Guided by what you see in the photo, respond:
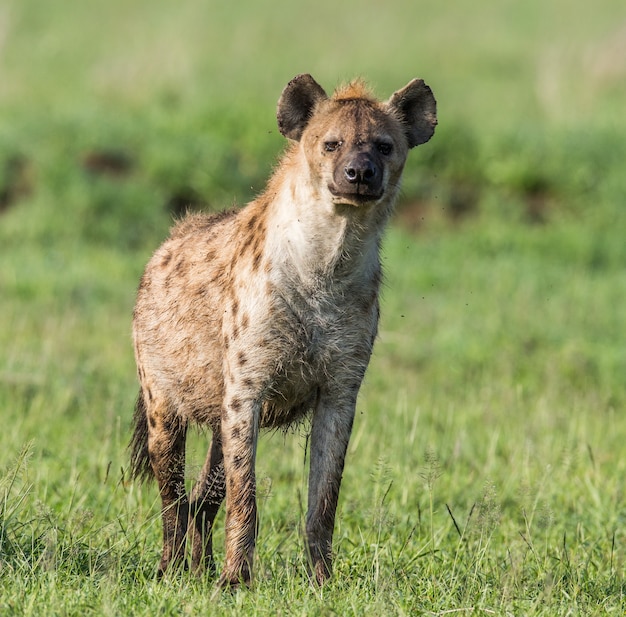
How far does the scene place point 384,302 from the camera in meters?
9.45

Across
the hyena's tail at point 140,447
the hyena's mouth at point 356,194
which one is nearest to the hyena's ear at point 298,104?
the hyena's mouth at point 356,194

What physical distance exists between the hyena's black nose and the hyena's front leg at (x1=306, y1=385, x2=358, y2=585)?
76 cm

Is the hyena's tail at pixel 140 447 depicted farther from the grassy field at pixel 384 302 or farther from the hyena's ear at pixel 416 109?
the hyena's ear at pixel 416 109

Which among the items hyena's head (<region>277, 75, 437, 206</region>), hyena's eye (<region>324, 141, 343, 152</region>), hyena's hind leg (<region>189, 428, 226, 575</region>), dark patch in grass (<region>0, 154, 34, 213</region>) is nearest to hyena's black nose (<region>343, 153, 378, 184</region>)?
hyena's head (<region>277, 75, 437, 206</region>)

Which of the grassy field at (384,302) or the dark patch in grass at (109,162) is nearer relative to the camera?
the grassy field at (384,302)

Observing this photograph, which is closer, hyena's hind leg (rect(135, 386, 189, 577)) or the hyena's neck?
the hyena's neck

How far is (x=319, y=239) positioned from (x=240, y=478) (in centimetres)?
86

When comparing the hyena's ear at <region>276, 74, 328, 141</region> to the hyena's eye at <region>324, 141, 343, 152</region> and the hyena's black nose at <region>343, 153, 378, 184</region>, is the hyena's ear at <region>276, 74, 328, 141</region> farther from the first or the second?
the hyena's black nose at <region>343, 153, 378, 184</region>

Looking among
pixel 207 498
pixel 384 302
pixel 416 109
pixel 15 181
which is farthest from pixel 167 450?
pixel 15 181

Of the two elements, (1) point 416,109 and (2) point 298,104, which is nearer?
(2) point 298,104

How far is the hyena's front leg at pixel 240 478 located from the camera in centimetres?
411

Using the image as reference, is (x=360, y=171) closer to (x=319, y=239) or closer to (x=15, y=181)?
(x=319, y=239)

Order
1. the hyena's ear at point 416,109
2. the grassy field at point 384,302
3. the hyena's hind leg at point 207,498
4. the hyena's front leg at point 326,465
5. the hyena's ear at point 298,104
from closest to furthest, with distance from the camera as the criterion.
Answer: the grassy field at point 384,302 < the hyena's front leg at point 326,465 < the hyena's ear at point 298,104 < the hyena's ear at point 416,109 < the hyena's hind leg at point 207,498

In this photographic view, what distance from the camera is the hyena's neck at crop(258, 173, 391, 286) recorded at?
423cm
